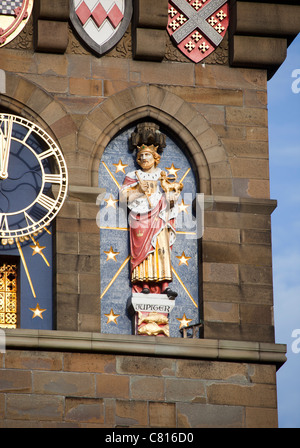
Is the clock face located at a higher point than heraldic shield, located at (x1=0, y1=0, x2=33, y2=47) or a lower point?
lower

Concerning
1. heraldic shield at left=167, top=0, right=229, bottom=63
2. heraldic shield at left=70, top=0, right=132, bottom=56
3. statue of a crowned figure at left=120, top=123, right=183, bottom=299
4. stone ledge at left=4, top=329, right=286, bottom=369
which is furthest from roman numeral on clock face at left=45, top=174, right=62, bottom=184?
heraldic shield at left=167, top=0, right=229, bottom=63

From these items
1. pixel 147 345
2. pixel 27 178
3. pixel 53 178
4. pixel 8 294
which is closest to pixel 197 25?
pixel 53 178

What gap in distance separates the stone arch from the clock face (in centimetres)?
68

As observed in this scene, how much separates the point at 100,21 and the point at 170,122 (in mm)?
1659

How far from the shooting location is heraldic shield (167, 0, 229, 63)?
3047cm

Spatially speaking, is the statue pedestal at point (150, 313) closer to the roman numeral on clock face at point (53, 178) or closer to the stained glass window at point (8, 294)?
the stained glass window at point (8, 294)

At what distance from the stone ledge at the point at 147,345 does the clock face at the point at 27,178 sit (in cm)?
149

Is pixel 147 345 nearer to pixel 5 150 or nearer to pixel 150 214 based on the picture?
Result: pixel 150 214

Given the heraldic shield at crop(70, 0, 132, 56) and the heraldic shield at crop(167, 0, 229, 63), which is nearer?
the heraldic shield at crop(70, 0, 132, 56)

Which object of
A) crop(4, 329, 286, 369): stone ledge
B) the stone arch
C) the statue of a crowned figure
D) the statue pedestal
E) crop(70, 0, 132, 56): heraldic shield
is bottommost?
crop(4, 329, 286, 369): stone ledge

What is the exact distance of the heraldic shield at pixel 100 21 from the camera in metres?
30.2

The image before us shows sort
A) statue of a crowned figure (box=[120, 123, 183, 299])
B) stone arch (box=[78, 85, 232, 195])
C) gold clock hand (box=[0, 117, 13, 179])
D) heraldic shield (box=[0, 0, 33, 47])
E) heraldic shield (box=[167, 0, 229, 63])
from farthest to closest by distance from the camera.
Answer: heraldic shield (box=[167, 0, 229, 63]) → heraldic shield (box=[0, 0, 33, 47]) → stone arch (box=[78, 85, 232, 195]) → statue of a crowned figure (box=[120, 123, 183, 299]) → gold clock hand (box=[0, 117, 13, 179])

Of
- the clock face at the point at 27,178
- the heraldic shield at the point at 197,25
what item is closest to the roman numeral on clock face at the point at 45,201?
the clock face at the point at 27,178

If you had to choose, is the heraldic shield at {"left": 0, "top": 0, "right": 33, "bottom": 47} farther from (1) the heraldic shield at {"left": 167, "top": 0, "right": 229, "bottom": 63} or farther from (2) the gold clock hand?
(1) the heraldic shield at {"left": 167, "top": 0, "right": 229, "bottom": 63}
